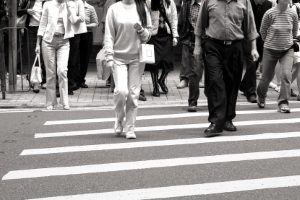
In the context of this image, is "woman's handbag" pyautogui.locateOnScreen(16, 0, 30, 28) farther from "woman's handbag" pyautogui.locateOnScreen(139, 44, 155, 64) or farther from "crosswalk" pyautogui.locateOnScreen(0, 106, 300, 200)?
"woman's handbag" pyautogui.locateOnScreen(139, 44, 155, 64)

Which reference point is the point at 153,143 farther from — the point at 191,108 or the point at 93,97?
the point at 93,97

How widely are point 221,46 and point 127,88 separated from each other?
137 cm

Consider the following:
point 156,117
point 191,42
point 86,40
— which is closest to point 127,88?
point 156,117

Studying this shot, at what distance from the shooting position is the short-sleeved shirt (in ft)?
33.9

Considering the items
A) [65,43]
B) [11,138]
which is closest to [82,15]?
[65,43]

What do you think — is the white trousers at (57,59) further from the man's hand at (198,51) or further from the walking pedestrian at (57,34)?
the man's hand at (198,51)

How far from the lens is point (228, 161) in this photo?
350 inches

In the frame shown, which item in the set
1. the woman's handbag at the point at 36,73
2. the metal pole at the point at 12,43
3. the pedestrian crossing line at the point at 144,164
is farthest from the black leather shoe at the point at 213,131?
the metal pole at the point at 12,43

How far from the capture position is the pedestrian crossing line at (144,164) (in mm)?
8391

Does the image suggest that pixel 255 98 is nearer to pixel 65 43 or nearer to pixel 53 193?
pixel 65 43

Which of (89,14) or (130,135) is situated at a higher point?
(89,14)

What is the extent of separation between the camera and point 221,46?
1045cm

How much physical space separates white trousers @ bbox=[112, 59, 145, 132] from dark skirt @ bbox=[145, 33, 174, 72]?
4.53m

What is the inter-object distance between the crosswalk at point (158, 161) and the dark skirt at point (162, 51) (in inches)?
114
